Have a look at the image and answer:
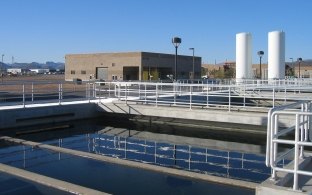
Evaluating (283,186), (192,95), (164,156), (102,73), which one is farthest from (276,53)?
(102,73)

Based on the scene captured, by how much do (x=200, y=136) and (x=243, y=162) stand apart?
4.82 m

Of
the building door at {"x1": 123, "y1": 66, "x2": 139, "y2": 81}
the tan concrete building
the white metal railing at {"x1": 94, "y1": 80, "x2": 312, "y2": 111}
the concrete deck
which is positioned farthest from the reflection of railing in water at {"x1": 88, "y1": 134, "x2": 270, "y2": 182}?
the building door at {"x1": 123, "y1": 66, "x2": 139, "y2": 81}

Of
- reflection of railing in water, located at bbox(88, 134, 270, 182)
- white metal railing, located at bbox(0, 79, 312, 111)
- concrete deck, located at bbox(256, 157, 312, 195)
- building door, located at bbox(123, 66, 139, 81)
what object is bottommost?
reflection of railing in water, located at bbox(88, 134, 270, 182)

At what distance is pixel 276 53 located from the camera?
40.1 metres

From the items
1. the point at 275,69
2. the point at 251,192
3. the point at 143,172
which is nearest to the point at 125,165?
the point at 143,172

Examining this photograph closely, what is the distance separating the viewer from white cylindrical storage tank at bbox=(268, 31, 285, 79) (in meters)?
39.7

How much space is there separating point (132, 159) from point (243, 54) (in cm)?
3141

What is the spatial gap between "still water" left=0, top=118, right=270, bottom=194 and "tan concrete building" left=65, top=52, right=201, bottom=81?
55.0m

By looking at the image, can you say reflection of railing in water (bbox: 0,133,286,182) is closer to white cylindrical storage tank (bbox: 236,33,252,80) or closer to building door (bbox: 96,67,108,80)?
white cylindrical storage tank (bbox: 236,33,252,80)

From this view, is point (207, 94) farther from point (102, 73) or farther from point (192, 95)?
point (102, 73)

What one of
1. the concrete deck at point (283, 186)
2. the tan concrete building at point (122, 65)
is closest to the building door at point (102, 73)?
the tan concrete building at point (122, 65)

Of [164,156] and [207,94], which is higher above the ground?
[207,94]

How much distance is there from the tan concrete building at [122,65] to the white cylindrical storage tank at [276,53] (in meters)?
32.5

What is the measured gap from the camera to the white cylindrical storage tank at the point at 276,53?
3972 centimetres
